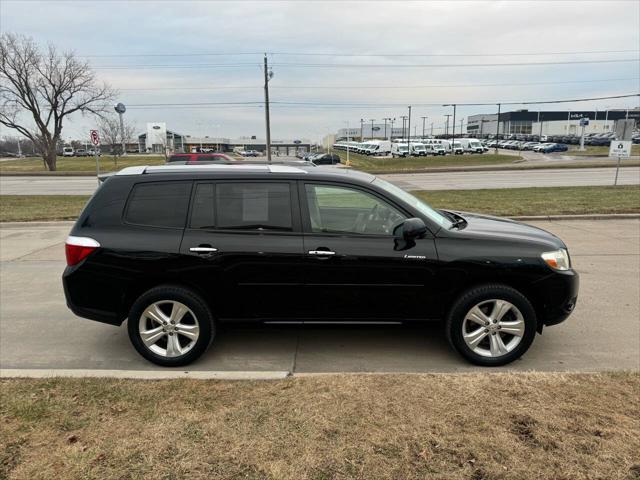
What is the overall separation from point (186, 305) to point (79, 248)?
1.07 m

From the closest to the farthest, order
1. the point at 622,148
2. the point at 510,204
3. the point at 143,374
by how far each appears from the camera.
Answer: the point at 143,374
the point at 510,204
the point at 622,148

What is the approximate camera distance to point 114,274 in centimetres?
403

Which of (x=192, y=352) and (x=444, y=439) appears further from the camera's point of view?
(x=192, y=352)

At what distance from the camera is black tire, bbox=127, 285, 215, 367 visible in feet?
13.0


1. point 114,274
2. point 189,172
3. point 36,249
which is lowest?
point 36,249

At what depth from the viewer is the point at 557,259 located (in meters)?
4.01

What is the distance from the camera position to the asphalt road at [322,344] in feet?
13.3

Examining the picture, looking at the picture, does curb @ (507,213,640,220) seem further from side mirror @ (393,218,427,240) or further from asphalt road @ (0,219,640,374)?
side mirror @ (393,218,427,240)

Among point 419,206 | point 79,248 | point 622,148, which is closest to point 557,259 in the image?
point 419,206

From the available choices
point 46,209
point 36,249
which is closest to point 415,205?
point 36,249

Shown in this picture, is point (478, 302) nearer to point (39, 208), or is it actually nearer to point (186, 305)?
point (186, 305)

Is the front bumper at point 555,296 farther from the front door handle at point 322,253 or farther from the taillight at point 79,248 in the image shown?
the taillight at point 79,248

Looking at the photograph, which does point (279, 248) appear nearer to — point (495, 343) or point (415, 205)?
point (415, 205)

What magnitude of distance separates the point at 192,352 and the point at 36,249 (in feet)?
20.9
